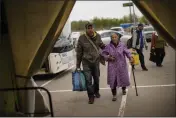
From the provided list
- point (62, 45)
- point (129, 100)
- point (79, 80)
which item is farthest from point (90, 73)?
point (62, 45)

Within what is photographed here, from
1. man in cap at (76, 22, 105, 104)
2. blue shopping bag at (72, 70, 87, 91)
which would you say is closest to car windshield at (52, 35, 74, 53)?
man in cap at (76, 22, 105, 104)

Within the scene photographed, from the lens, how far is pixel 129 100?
9.12 metres

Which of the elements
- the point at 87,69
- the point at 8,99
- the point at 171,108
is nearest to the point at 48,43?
the point at 8,99

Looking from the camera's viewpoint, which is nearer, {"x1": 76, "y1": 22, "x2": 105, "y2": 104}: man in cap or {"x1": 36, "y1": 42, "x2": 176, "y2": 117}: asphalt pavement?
{"x1": 36, "y1": 42, "x2": 176, "y2": 117}: asphalt pavement

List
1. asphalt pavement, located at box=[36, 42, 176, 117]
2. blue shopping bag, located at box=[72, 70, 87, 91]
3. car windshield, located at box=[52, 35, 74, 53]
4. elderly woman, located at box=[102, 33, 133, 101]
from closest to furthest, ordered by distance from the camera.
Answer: asphalt pavement, located at box=[36, 42, 176, 117]
blue shopping bag, located at box=[72, 70, 87, 91]
elderly woman, located at box=[102, 33, 133, 101]
car windshield, located at box=[52, 35, 74, 53]

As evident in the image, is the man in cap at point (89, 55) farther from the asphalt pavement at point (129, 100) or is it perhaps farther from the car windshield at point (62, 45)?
the car windshield at point (62, 45)

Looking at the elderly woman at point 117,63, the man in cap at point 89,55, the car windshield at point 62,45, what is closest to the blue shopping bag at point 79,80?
the man in cap at point 89,55

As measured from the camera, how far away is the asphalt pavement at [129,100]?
801cm

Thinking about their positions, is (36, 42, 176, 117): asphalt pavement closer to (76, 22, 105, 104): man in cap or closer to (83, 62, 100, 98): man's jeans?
(83, 62, 100, 98): man's jeans

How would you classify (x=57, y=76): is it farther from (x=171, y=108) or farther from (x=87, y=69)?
(x=171, y=108)

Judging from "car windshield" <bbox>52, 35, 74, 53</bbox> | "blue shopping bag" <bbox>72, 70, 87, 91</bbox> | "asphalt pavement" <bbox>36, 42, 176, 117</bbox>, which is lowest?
"asphalt pavement" <bbox>36, 42, 176, 117</bbox>

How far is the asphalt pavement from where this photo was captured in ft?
26.3

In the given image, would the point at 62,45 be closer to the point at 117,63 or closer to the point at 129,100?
the point at 117,63

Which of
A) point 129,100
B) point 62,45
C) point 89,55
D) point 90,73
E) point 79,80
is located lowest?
point 129,100
